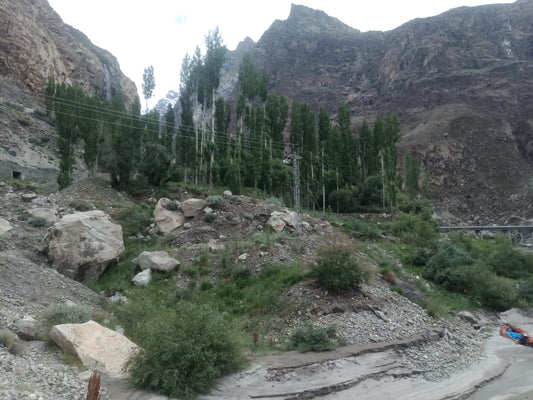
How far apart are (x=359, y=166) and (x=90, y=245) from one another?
1375 inches

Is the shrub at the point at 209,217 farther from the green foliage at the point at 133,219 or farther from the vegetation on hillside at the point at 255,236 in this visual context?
the green foliage at the point at 133,219

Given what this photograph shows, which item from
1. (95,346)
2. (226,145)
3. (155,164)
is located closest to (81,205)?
(155,164)

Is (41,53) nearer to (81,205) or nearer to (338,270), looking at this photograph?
(81,205)

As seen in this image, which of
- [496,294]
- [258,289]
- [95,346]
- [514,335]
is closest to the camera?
[95,346]

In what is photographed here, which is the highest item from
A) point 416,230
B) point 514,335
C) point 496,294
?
point 416,230

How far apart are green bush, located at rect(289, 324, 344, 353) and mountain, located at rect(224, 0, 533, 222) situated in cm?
6477

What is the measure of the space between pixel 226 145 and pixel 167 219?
54.3ft

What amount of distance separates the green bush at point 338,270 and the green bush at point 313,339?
8.79 feet

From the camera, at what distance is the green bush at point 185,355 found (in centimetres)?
848

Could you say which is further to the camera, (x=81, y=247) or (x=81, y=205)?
(x=81, y=205)

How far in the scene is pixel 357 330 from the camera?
1343cm

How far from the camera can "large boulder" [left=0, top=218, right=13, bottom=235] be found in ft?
60.9

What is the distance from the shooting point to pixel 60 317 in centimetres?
1079

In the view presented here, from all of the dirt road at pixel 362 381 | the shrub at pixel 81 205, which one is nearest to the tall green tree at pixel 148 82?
the shrub at pixel 81 205
